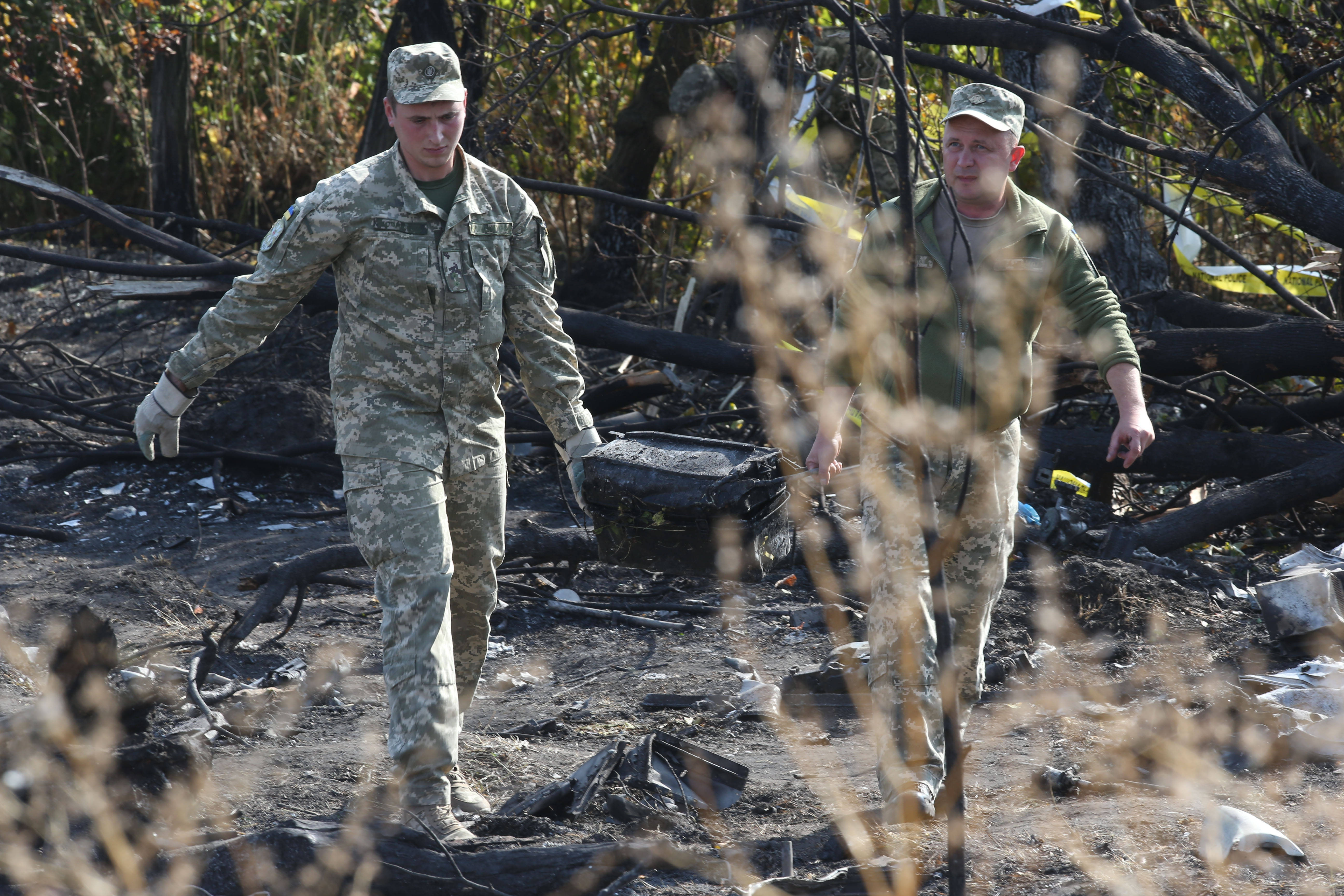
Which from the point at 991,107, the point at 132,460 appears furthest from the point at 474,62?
the point at 991,107

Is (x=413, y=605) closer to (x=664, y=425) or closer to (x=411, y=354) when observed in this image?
(x=411, y=354)

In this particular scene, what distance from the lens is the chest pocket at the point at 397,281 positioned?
121 inches

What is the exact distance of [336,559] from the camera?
4668 mm

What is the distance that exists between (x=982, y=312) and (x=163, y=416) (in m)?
2.01

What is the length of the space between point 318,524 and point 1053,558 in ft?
11.1

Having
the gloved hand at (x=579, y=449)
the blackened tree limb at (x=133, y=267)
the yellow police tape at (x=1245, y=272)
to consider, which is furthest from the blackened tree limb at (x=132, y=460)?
the yellow police tape at (x=1245, y=272)

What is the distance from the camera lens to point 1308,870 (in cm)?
264

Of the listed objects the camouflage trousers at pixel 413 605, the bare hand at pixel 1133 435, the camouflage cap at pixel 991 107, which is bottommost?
the camouflage trousers at pixel 413 605

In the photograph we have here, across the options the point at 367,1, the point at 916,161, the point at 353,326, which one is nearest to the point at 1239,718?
the point at 916,161

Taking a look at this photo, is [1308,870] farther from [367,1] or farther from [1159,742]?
[367,1]

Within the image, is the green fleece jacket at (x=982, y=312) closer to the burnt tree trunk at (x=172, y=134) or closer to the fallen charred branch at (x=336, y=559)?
the fallen charred branch at (x=336, y=559)

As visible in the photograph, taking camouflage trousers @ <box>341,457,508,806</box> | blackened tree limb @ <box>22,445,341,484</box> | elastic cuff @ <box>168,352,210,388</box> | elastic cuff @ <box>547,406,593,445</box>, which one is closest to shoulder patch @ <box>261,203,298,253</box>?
elastic cuff @ <box>168,352,210,388</box>

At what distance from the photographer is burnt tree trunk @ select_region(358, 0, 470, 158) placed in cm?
776

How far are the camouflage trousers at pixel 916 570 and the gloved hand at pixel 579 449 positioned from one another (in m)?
0.77
